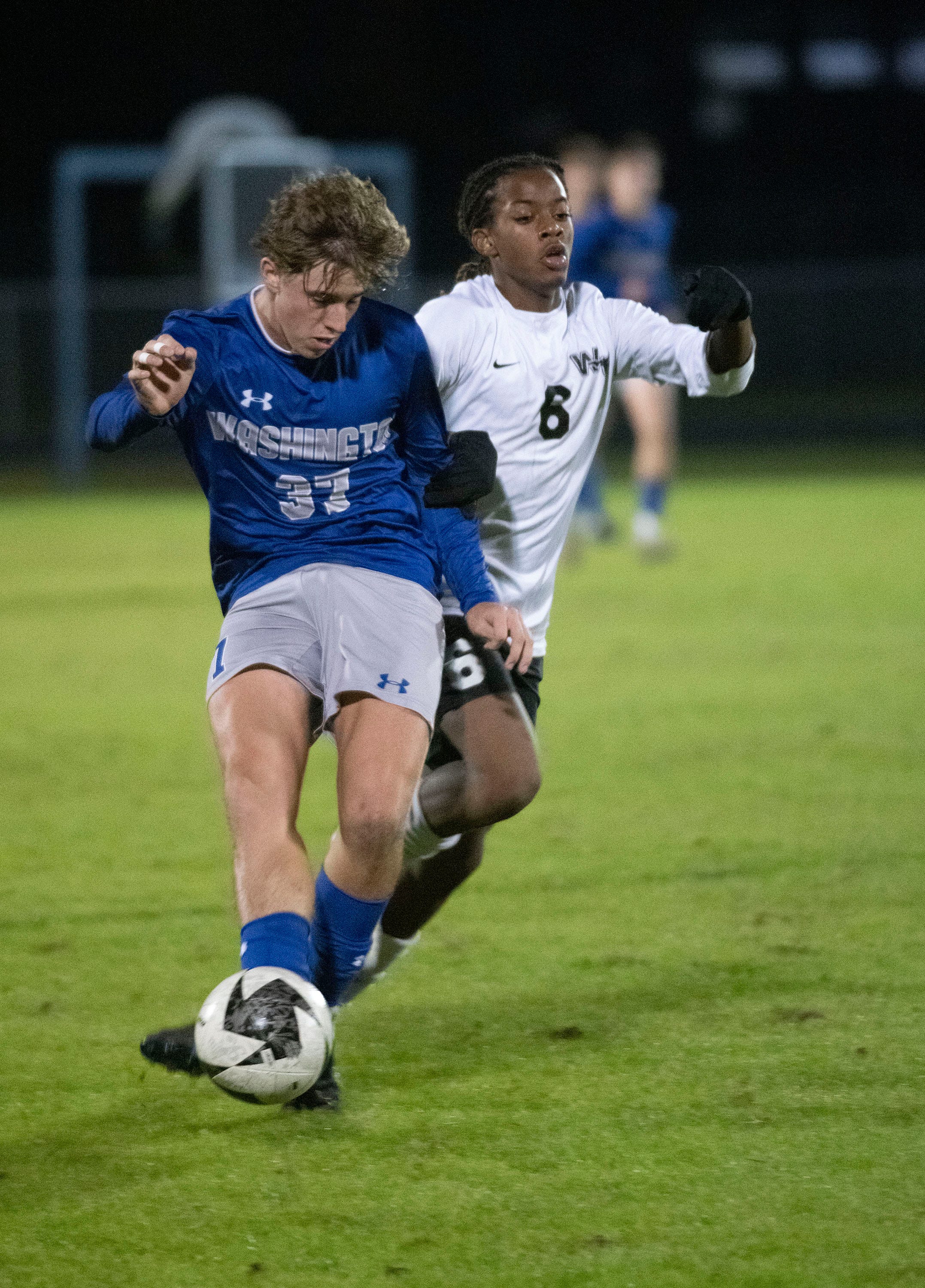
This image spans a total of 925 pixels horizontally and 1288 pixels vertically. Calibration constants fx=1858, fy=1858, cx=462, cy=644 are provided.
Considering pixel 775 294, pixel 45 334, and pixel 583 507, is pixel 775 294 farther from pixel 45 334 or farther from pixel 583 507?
pixel 583 507

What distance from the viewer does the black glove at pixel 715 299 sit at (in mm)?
4121

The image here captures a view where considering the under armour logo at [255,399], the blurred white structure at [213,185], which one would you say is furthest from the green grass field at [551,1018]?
the blurred white structure at [213,185]

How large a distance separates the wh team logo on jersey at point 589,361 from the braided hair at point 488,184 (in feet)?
1.23

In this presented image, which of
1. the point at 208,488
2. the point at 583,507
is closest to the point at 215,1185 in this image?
the point at 208,488

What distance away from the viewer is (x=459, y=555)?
13.6 feet

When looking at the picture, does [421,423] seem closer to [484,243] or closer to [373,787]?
[484,243]

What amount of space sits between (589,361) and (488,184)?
498 mm

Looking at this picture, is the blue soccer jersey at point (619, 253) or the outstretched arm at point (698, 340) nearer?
the outstretched arm at point (698, 340)

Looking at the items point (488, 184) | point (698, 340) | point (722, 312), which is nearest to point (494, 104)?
point (488, 184)

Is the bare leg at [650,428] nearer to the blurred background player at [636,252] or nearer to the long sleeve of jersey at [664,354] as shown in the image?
the blurred background player at [636,252]

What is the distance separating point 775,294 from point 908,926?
897 inches

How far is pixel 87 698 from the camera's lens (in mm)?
8867

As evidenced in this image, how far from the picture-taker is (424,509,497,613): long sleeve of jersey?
13.5ft

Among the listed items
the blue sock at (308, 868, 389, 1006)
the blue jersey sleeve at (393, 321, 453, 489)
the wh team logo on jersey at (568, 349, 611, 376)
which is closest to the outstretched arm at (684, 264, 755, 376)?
the wh team logo on jersey at (568, 349, 611, 376)
